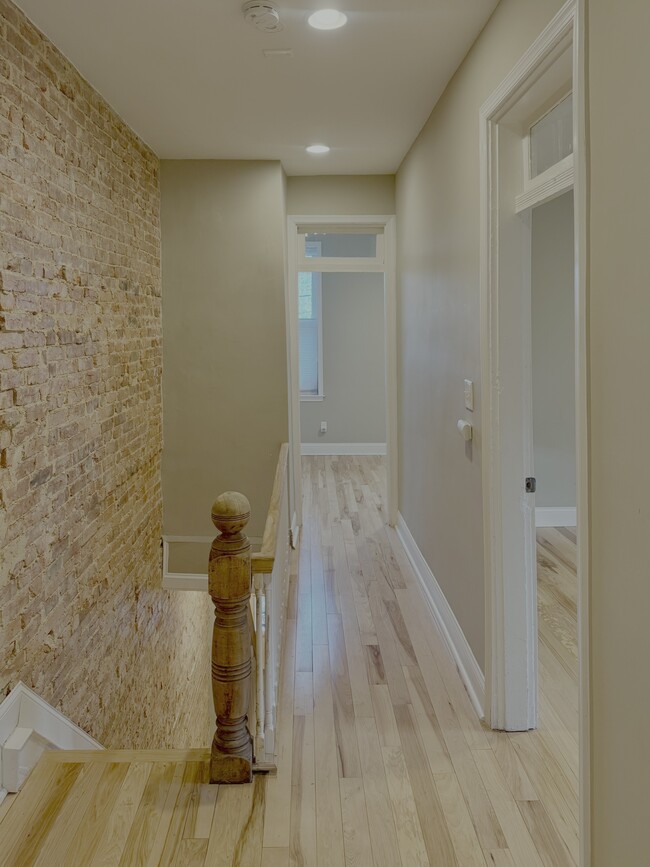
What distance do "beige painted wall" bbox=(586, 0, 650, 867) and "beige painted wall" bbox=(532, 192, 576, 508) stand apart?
382cm

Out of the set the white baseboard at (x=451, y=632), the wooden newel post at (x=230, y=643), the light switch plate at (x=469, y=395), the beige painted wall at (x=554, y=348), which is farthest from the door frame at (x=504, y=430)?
the beige painted wall at (x=554, y=348)

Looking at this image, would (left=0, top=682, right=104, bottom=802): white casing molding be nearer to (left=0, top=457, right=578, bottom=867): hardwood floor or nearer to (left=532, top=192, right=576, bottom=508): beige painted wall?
(left=0, top=457, right=578, bottom=867): hardwood floor

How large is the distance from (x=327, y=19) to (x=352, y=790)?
107 inches

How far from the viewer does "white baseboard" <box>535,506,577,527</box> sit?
5559 mm

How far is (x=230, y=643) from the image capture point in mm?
2283

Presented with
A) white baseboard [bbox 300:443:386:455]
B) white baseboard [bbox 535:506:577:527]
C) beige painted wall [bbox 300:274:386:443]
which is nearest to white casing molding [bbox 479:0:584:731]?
white baseboard [bbox 535:506:577:527]

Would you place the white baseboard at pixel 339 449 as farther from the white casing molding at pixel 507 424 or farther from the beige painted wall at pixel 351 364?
the white casing molding at pixel 507 424

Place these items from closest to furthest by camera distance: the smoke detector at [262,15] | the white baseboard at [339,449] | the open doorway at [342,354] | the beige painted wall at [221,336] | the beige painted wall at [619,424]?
1. the beige painted wall at [619,424]
2. the smoke detector at [262,15]
3. the beige painted wall at [221,336]
4. the open doorway at [342,354]
5. the white baseboard at [339,449]

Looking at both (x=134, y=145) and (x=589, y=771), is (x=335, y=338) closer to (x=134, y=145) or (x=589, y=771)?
(x=134, y=145)

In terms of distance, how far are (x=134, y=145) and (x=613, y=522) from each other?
361 cm

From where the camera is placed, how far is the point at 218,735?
7.52 ft

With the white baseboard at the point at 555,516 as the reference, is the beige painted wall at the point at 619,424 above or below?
above

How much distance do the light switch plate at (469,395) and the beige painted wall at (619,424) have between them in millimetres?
1261

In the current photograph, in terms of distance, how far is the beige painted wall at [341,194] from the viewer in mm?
5371
